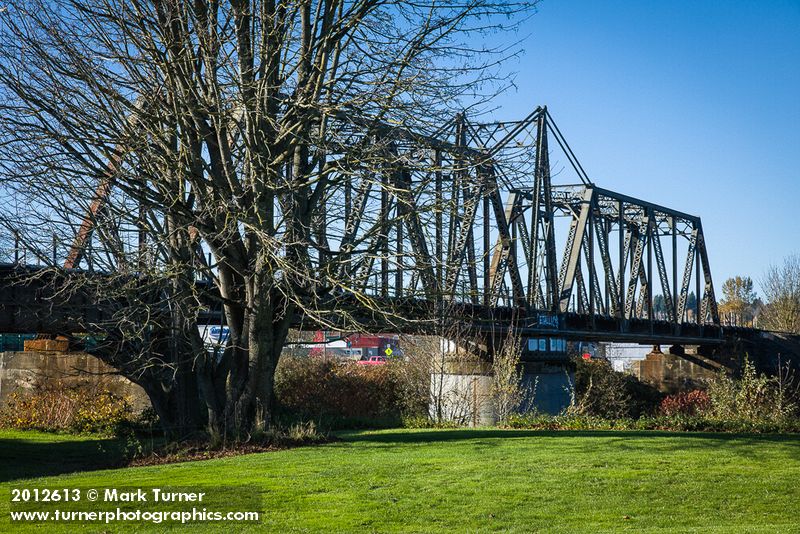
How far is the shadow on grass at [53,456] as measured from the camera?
15102 mm

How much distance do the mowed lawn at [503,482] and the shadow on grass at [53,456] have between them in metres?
0.11

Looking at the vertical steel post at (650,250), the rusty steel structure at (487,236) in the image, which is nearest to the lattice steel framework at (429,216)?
the rusty steel structure at (487,236)

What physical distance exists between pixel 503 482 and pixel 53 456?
10.2 m

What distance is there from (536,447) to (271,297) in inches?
233

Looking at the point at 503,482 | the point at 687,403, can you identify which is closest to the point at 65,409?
the point at 503,482

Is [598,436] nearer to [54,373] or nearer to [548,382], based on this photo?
[54,373]

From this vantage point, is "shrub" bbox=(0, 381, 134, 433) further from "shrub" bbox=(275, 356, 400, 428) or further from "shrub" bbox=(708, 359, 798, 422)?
"shrub" bbox=(708, 359, 798, 422)

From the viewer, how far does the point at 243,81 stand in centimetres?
1534

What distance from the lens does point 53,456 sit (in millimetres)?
17719

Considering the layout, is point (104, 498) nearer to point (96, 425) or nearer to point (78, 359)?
point (96, 425)

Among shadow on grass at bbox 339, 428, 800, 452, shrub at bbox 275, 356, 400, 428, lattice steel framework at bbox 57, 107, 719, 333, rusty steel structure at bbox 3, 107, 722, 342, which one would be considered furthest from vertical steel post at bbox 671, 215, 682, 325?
shadow on grass at bbox 339, 428, 800, 452

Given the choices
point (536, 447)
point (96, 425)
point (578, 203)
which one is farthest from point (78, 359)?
point (578, 203)

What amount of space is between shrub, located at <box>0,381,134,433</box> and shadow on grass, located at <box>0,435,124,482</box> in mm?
1799

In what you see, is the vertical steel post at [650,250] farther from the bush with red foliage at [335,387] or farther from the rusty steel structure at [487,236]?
the bush with red foliage at [335,387]
